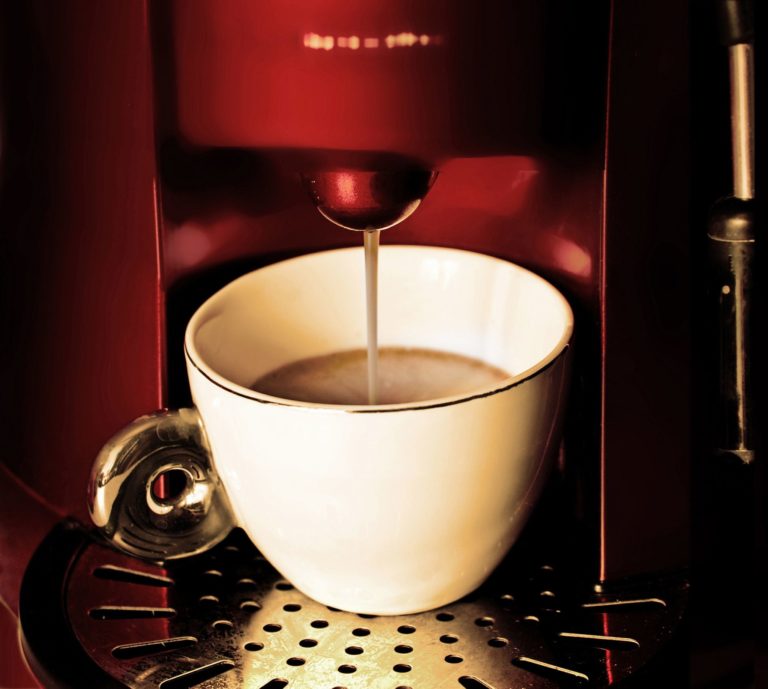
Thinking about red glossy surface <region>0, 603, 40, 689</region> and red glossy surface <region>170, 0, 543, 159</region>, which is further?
red glossy surface <region>0, 603, 40, 689</region>

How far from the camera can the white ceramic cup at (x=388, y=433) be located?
1.43ft

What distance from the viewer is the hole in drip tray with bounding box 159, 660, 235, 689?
45 centimetres

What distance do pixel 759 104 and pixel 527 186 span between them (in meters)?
0.12

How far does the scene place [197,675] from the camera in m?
0.46

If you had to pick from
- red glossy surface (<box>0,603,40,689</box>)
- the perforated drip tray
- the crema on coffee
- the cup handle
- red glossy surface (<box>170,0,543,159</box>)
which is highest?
red glossy surface (<box>170,0,543,159</box>)

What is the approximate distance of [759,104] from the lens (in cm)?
41

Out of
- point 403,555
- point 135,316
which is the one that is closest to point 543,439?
point 403,555

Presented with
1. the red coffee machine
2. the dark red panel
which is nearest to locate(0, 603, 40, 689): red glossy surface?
the red coffee machine

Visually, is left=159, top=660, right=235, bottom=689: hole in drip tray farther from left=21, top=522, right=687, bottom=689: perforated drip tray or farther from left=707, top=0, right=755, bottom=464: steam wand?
left=707, top=0, right=755, bottom=464: steam wand

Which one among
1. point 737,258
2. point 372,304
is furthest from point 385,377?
point 737,258

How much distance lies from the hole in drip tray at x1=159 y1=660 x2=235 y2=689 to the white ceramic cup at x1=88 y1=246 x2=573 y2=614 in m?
0.05

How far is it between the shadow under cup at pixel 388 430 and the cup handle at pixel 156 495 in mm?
12

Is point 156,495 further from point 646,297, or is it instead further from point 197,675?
point 646,297

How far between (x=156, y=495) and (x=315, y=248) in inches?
5.2
